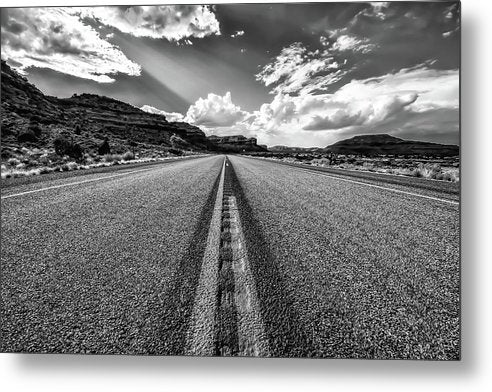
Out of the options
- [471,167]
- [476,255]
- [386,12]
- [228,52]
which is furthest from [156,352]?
[386,12]

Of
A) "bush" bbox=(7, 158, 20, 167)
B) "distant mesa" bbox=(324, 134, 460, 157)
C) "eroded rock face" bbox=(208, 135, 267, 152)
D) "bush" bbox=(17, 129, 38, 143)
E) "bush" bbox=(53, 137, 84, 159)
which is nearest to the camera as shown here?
"distant mesa" bbox=(324, 134, 460, 157)

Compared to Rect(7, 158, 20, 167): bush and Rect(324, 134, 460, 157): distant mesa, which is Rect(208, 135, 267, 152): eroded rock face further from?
Rect(7, 158, 20, 167): bush

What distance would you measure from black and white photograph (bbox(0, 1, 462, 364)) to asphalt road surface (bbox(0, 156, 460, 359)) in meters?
0.01

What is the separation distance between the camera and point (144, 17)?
10.7ft

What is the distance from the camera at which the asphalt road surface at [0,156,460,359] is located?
145 cm

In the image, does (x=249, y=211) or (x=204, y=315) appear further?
(x=249, y=211)

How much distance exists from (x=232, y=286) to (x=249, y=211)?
1.78 metres

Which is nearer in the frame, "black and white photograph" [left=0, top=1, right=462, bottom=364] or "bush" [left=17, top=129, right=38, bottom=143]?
"black and white photograph" [left=0, top=1, right=462, bottom=364]

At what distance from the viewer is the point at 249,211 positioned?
136 inches

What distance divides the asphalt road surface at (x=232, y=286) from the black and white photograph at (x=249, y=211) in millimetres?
12

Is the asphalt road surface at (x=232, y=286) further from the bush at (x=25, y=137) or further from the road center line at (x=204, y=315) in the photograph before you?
the bush at (x=25, y=137)

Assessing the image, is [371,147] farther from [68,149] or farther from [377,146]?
[68,149]

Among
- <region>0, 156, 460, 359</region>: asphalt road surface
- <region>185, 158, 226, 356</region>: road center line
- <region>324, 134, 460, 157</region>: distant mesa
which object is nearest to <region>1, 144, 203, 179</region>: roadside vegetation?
<region>0, 156, 460, 359</region>: asphalt road surface

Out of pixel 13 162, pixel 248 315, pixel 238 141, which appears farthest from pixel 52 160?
pixel 248 315
